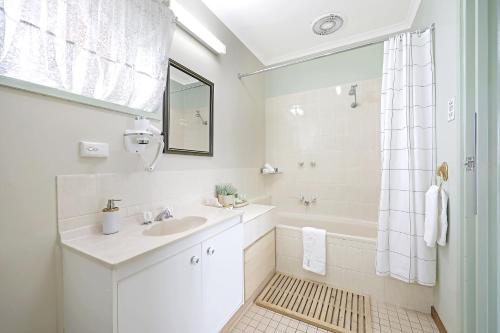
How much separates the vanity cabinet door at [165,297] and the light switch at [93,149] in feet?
2.16

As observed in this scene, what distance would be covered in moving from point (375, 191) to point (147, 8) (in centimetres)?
270

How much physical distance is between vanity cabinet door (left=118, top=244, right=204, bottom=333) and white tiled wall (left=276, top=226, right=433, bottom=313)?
1.17 metres

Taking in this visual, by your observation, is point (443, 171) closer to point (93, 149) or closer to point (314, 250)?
point (314, 250)

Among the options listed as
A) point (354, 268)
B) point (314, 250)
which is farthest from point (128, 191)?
point (354, 268)

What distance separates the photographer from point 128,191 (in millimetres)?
1219

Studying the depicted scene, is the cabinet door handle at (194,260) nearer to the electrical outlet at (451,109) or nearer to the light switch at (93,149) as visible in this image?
the light switch at (93,149)

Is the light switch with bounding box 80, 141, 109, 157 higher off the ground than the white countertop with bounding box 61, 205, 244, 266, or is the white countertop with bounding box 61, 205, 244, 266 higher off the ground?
the light switch with bounding box 80, 141, 109, 157

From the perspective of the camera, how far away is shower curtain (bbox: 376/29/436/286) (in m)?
1.49

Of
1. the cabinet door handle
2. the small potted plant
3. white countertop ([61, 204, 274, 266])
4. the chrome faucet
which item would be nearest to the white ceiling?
the small potted plant

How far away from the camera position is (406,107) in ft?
5.11

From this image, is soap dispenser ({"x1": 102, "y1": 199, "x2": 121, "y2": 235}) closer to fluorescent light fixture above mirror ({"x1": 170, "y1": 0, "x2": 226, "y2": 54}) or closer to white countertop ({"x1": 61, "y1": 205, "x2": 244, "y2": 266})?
white countertop ({"x1": 61, "y1": 205, "x2": 244, "y2": 266})

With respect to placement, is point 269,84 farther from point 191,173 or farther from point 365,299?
point 365,299

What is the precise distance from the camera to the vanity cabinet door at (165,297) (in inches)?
30.9

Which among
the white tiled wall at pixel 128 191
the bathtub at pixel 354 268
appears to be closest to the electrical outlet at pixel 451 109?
the bathtub at pixel 354 268
